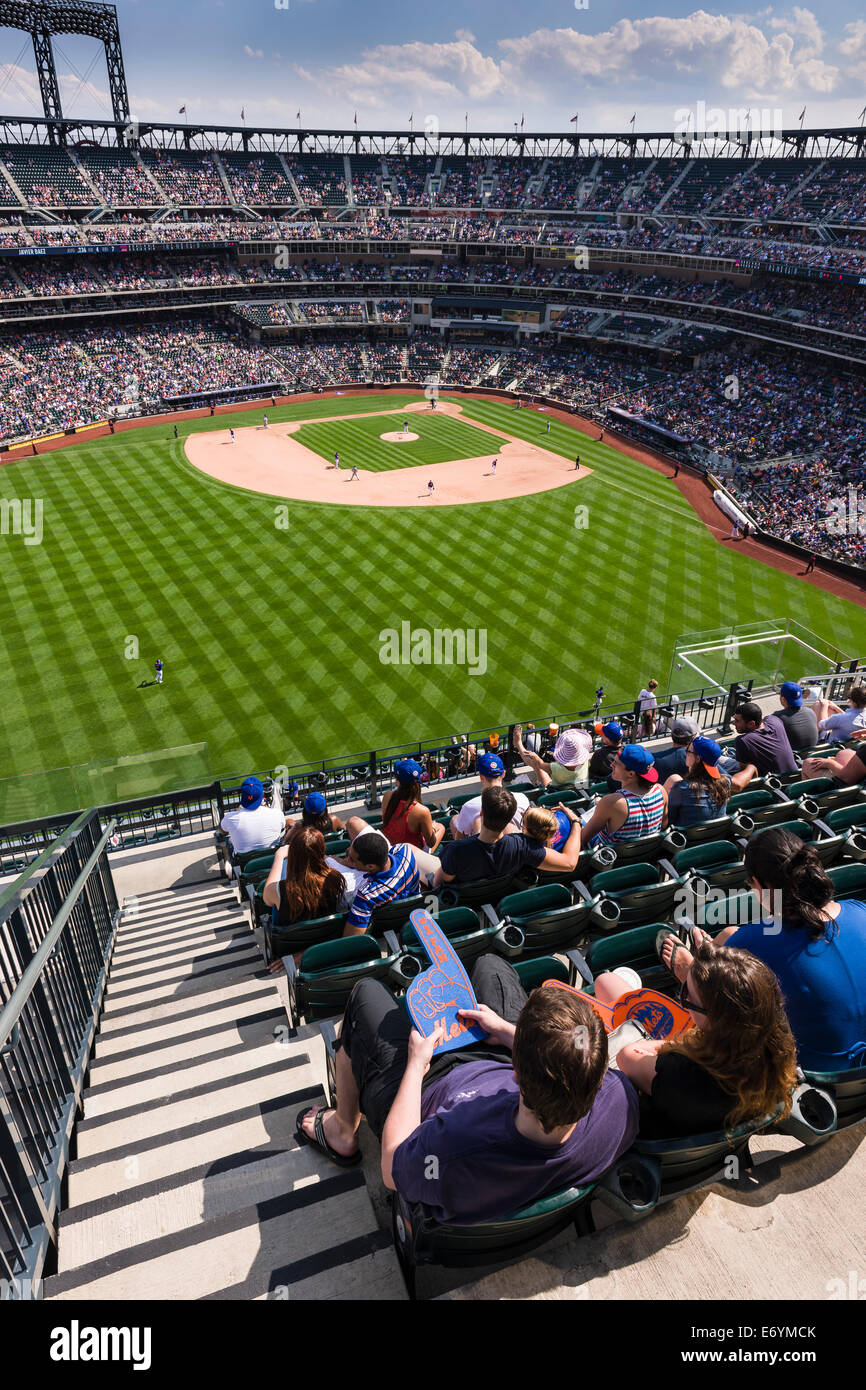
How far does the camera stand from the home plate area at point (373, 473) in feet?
150

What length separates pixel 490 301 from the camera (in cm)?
7569

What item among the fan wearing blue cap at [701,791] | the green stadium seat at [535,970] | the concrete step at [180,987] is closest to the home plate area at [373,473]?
the fan wearing blue cap at [701,791]

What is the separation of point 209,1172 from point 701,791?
21.0 ft

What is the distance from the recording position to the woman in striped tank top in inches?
329

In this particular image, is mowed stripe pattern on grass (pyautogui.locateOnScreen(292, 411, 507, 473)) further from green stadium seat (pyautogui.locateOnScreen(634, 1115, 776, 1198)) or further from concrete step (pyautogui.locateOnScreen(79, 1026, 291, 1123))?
green stadium seat (pyautogui.locateOnScreen(634, 1115, 776, 1198))

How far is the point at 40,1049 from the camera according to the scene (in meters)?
5.64

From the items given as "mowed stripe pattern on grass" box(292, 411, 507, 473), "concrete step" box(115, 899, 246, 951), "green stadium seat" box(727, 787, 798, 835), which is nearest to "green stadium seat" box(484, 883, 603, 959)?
"green stadium seat" box(727, 787, 798, 835)

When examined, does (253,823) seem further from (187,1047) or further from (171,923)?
(187,1047)

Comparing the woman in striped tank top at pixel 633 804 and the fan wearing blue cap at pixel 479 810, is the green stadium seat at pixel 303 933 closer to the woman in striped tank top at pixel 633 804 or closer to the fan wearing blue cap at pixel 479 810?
the fan wearing blue cap at pixel 479 810

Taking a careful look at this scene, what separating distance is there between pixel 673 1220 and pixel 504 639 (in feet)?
89.3

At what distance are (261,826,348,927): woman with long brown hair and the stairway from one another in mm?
1028

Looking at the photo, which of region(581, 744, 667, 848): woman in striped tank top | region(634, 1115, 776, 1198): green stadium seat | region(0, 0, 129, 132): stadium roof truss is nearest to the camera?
region(634, 1115, 776, 1198): green stadium seat

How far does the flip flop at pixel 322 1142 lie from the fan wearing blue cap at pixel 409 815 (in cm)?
380

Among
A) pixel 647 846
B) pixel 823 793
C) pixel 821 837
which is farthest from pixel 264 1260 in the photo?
pixel 823 793
